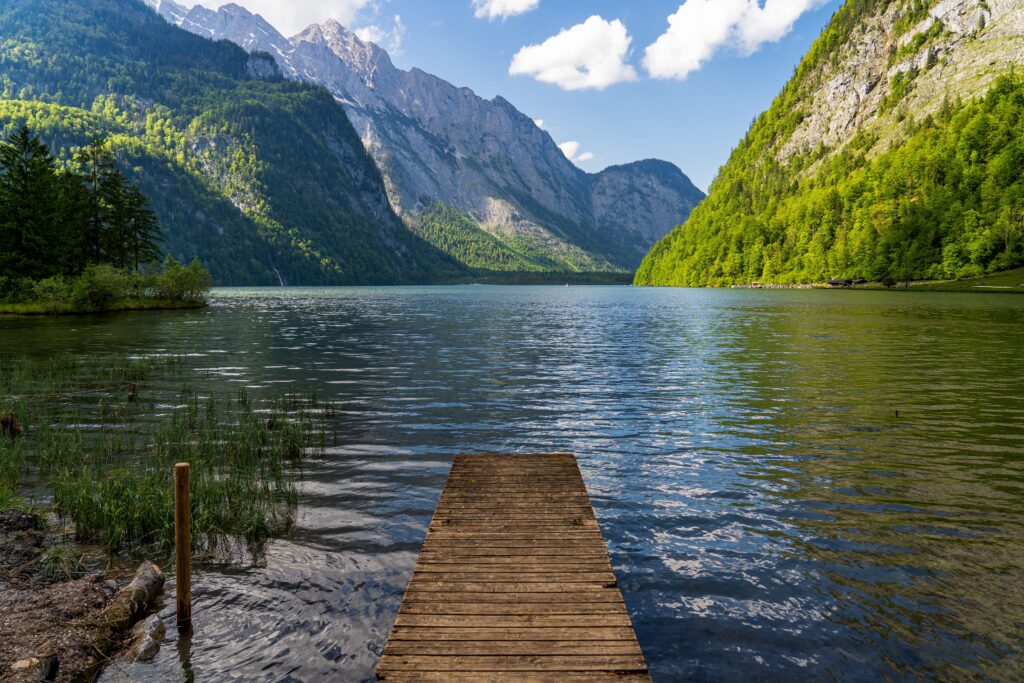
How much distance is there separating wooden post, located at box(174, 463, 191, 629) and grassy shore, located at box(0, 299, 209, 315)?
7747 cm

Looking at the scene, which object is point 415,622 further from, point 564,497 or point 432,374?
point 432,374

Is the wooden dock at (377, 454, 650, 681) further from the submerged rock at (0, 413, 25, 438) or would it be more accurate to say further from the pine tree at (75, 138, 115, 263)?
the pine tree at (75, 138, 115, 263)

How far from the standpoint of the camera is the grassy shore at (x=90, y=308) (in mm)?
67250

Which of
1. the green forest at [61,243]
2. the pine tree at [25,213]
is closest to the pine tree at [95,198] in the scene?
the green forest at [61,243]

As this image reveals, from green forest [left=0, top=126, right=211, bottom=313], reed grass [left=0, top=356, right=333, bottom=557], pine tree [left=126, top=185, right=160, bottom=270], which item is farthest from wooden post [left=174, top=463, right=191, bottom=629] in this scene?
pine tree [left=126, top=185, right=160, bottom=270]

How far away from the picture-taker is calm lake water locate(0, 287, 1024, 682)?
8531 millimetres

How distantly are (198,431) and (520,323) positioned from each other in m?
56.0

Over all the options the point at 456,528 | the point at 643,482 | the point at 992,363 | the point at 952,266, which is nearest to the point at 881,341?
the point at 992,363

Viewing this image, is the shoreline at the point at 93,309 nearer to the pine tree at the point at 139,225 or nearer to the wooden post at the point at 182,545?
the pine tree at the point at 139,225

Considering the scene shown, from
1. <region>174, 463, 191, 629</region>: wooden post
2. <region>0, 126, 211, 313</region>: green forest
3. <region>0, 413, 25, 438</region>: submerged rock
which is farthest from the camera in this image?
<region>0, 126, 211, 313</region>: green forest

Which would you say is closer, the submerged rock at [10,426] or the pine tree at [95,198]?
the submerged rock at [10,426]

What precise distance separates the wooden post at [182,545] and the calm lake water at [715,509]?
39 cm

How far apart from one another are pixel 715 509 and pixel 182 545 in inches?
445

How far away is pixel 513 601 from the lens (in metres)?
8.21
